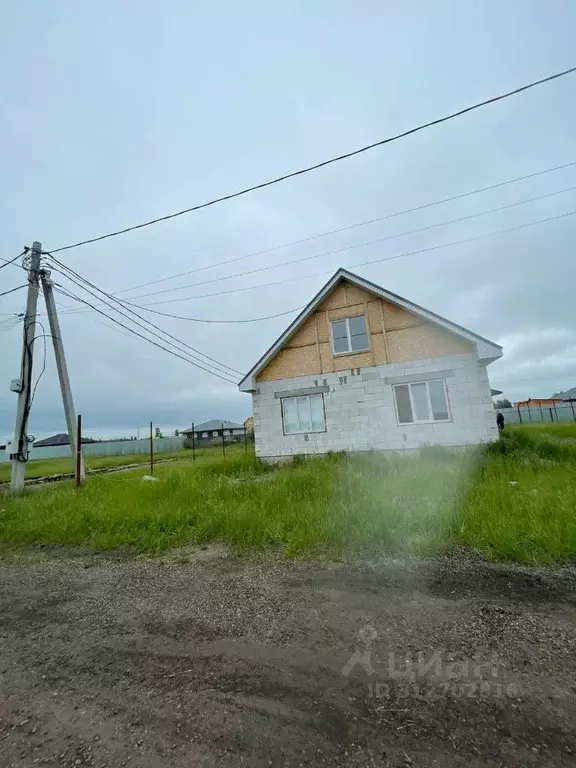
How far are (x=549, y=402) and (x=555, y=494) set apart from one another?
195 ft

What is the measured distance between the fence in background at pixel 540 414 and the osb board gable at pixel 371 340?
25899 mm

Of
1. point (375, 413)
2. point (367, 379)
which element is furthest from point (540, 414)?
point (367, 379)

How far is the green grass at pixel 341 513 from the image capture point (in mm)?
4570

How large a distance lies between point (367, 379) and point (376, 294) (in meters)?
3.06

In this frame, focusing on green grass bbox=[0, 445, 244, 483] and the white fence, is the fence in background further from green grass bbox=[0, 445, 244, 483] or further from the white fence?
the white fence

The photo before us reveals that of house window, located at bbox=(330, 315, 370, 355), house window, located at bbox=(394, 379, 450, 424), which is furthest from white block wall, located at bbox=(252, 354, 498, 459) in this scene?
house window, located at bbox=(330, 315, 370, 355)

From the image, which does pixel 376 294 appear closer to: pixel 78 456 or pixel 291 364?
pixel 291 364

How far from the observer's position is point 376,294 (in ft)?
43.1

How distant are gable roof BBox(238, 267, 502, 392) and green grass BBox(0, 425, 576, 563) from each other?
344 cm

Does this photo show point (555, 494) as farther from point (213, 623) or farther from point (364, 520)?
point (213, 623)

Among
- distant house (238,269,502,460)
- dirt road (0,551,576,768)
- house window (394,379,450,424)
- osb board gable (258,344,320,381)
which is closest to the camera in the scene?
dirt road (0,551,576,768)

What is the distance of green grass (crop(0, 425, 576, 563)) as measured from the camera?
4570 mm

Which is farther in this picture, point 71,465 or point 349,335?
point 71,465

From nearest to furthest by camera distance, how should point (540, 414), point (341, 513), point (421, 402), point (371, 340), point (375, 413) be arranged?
1. point (341, 513)
2. point (421, 402)
3. point (375, 413)
4. point (371, 340)
5. point (540, 414)
